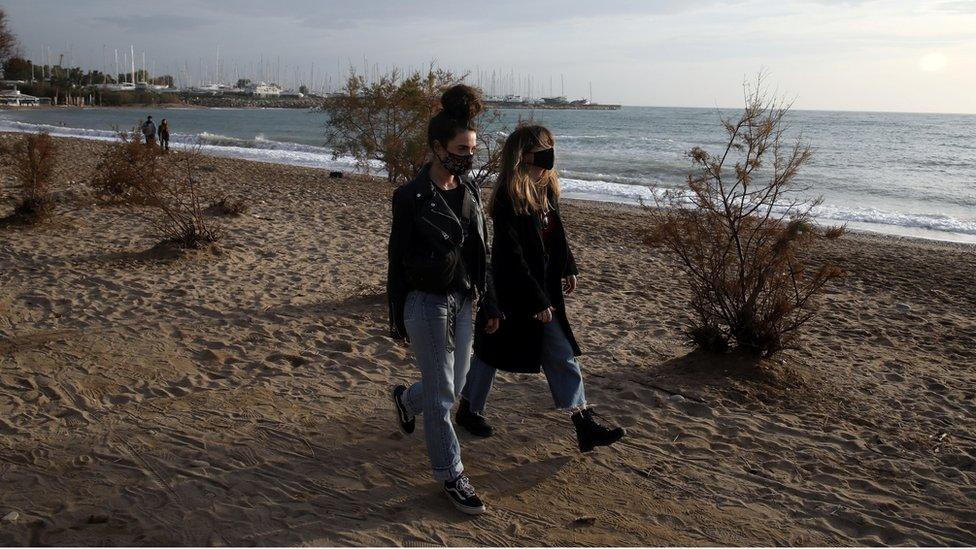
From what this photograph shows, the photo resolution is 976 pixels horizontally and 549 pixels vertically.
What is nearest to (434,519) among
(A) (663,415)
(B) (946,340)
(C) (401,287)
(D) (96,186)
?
(C) (401,287)

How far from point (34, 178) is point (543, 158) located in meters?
8.53

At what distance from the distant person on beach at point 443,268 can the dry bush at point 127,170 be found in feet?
23.6

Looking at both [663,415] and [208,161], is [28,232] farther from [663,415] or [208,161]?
[208,161]

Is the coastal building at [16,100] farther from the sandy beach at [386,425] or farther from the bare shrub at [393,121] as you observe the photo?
the sandy beach at [386,425]

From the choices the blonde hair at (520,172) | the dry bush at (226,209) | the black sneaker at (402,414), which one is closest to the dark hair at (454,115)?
the blonde hair at (520,172)

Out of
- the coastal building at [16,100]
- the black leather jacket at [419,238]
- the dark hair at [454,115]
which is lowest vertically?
the black leather jacket at [419,238]

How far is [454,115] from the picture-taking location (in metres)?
3.19

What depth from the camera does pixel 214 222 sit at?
10.2m

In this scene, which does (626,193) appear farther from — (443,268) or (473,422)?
(443,268)

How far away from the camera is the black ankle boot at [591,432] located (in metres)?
3.82

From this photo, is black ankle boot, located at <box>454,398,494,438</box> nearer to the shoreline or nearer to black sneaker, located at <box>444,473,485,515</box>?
black sneaker, located at <box>444,473,485,515</box>

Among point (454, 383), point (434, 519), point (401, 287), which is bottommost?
point (434, 519)

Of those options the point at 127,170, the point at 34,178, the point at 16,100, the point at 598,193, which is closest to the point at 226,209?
the point at 127,170

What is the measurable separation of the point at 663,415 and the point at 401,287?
2.13 meters
